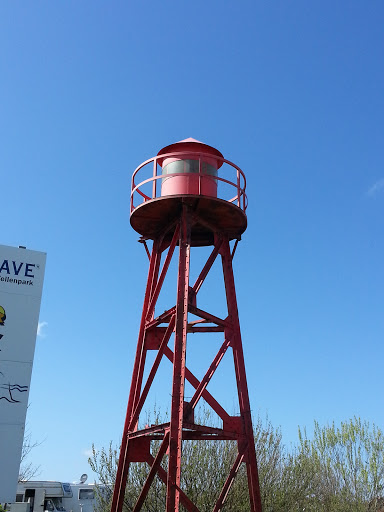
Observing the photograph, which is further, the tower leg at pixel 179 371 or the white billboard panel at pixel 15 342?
the white billboard panel at pixel 15 342

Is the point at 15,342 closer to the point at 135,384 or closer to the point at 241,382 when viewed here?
the point at 135,384

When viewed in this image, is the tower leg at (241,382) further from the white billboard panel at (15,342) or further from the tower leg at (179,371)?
the white billboard panel at (15,342)

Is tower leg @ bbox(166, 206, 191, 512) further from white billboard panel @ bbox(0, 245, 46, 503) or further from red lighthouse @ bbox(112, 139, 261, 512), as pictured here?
white billboard panel @ bbox(0, 245, 46, 503)

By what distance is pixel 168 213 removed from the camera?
14836 millimetres

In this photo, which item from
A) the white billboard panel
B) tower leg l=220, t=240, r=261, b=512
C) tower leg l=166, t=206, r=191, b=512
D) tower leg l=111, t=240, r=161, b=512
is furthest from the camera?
the white billboard panel

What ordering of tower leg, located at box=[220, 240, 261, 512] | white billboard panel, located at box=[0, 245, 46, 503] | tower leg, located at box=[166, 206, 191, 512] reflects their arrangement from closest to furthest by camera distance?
tower leg, located at box=[166, 206, 191, 512], tower leg, located at box=[220, 240, 261, 512], white billboard panel, located at box=[0, 245, 46, 503]

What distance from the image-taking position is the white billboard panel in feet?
52.3

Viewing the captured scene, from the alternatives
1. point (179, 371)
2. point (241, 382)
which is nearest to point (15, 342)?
point (179, 371)

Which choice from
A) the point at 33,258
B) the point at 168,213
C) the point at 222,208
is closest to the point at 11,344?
the point at 33,258

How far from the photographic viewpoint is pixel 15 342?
16.7m

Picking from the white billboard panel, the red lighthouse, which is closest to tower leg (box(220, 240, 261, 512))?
the red lighthouse

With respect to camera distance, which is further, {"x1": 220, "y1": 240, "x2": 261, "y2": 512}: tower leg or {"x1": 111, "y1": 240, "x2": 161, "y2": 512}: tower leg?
{"x1": 111, "y1": 240, "x2": 161, "y2": 512}: tower leg

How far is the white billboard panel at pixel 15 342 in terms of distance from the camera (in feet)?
52.3

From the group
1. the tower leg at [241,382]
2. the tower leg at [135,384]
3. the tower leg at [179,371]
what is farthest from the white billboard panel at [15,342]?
the tower leg at [241,382]
